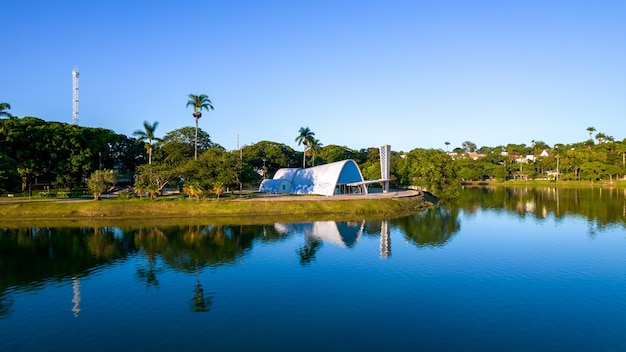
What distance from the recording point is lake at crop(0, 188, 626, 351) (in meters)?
18.9

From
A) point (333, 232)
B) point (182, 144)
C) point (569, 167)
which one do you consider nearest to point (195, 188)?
point (333, 232)

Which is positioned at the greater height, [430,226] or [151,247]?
[430,226]

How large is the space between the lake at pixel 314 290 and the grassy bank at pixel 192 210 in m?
9.90

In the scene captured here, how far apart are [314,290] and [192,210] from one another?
40.1 meters

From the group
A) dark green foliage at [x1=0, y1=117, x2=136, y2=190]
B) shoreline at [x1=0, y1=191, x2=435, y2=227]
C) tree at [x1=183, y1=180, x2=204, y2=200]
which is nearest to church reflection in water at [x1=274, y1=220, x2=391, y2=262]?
shoreline at [x1=0, y1=191, x2=435, y2=227]

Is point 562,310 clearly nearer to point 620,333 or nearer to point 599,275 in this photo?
point 620,333

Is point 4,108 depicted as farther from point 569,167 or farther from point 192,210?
point 569,167

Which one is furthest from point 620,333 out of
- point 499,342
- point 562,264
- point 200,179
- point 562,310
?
point 200,179

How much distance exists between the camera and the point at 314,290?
26047 mm

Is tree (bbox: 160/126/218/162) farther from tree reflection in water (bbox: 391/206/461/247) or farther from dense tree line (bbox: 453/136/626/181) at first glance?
dense tree line (bbox: 453/136/626/181)

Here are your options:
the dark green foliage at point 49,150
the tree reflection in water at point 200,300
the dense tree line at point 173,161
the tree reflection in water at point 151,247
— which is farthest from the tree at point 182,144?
the tree reflection in water at point 200,300

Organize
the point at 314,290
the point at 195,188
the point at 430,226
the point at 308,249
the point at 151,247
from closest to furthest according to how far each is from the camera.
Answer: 1. the point at 314,290
2. the point at 308,249
3. the point at 151,247
4. the point at 430,226
5. the point at 195,188

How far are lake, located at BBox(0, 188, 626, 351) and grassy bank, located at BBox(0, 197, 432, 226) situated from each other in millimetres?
9897

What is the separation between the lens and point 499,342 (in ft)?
59.6
